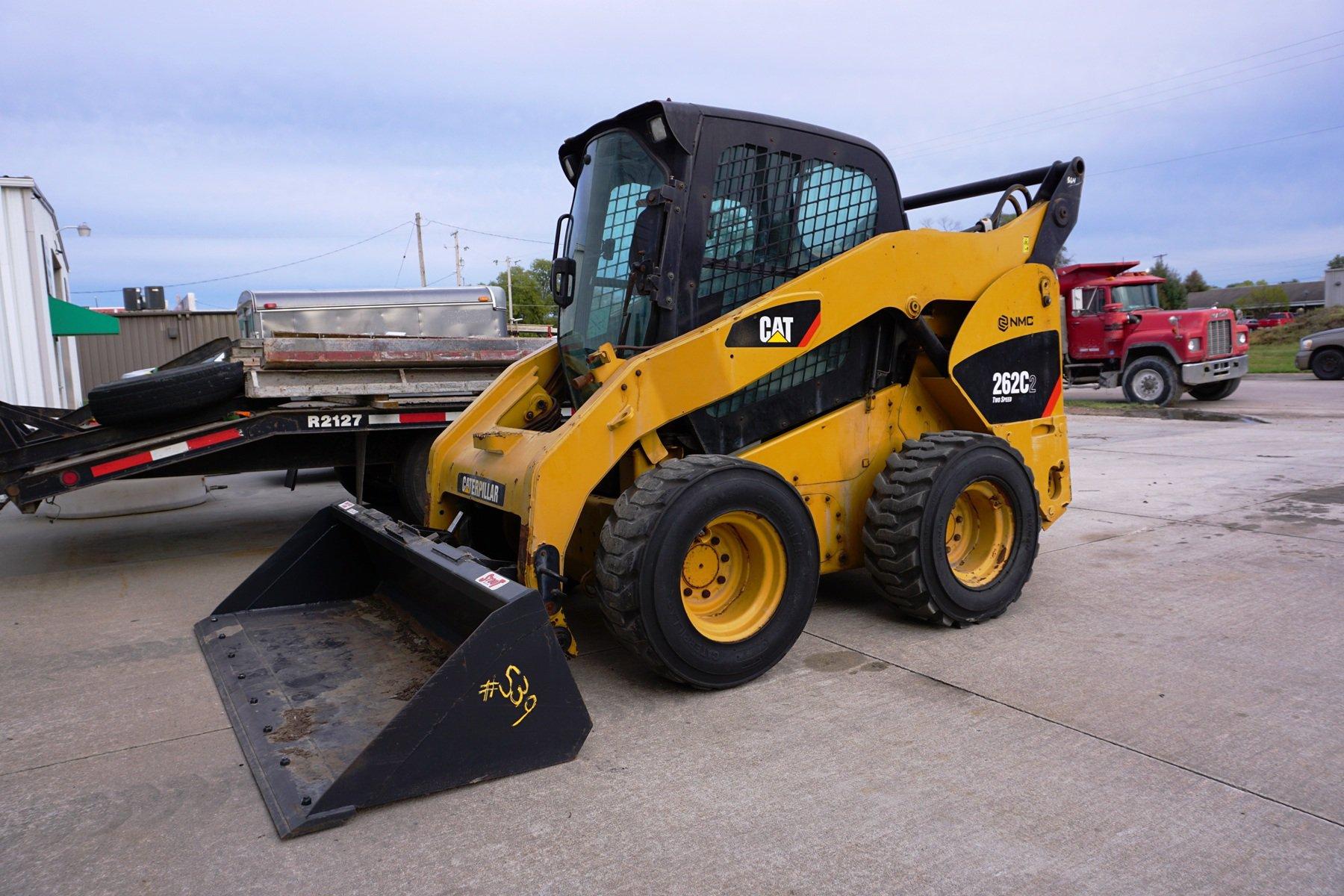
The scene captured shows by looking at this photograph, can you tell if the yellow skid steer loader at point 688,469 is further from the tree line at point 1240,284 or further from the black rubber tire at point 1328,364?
the tree line at point 1240,284

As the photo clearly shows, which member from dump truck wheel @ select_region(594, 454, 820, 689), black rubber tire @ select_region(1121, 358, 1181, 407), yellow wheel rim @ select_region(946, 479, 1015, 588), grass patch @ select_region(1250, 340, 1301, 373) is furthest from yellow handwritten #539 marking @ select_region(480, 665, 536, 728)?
grass patch @ select_region(1250, 340, 1301, 373)

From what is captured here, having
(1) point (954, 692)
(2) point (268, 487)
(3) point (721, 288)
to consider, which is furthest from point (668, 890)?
(2) point (268, 487)

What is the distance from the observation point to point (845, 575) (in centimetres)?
597

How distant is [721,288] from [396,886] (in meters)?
2.95

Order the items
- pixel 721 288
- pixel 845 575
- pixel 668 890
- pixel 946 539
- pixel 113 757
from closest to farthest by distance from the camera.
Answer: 1. pixel 668 890
2. pixel 113 757
3. pixel 721 288
4. pixel 946 539
5. pixel 845 575

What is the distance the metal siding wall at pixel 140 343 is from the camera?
2828cm

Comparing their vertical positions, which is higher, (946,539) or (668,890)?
(946,539)

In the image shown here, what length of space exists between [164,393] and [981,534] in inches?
215

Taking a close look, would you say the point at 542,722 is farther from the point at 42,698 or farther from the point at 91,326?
the point at 91,326

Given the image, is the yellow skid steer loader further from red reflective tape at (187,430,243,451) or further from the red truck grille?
the red truck grille

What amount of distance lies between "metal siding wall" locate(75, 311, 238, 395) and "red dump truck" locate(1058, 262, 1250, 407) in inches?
928

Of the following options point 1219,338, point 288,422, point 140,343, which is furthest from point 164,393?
point 140,343

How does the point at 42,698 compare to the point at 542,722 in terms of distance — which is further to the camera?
the point at 42,698

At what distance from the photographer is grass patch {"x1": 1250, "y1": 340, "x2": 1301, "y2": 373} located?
27.4 meters
